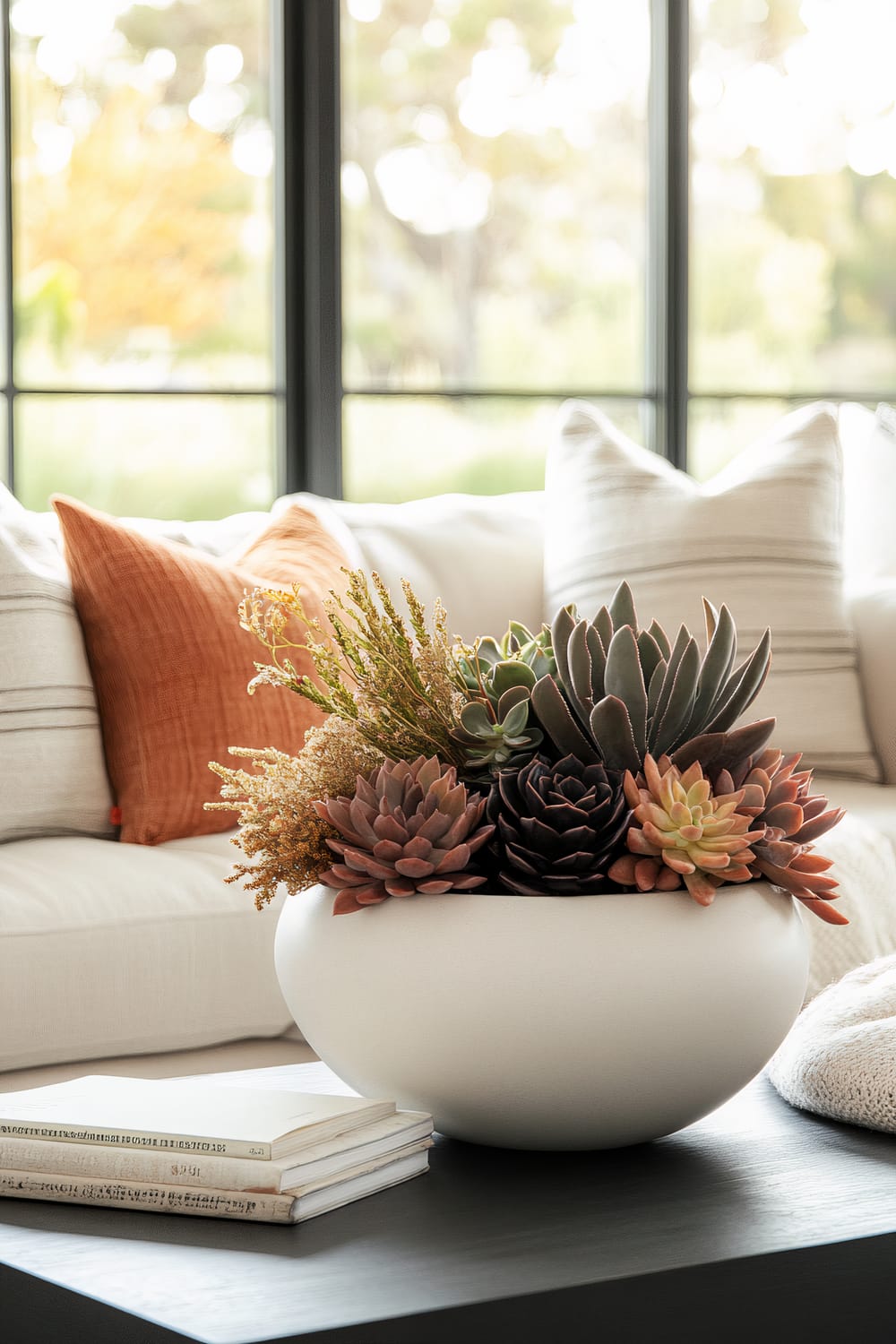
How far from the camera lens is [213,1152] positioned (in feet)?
2.92

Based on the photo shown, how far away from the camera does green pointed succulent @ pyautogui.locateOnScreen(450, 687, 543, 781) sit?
1021 mm

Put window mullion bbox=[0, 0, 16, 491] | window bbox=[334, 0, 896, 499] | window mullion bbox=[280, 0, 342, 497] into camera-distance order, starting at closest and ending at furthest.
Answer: window mullion bbox=[0, 0, 16, 491] < window mullion bbox=[280, 0, 342, 497] < window bbox=[334, 0, 896, 499]

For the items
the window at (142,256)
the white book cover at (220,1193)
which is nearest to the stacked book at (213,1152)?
the white book cover at (220,1193)

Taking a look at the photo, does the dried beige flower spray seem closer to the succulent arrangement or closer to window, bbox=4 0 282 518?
the succulent arrangement

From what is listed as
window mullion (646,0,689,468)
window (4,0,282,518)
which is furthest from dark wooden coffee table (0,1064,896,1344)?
window mullion (646,0,689,468)

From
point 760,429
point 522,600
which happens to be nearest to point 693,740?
point 522,600

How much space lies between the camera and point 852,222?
166 inches

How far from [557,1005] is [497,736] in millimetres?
180

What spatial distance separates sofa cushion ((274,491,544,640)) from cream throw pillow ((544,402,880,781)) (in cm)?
8

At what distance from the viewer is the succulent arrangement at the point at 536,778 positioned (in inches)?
38.2

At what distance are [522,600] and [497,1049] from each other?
188 centimetres

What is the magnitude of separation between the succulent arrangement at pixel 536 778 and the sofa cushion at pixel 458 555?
5.30 ft

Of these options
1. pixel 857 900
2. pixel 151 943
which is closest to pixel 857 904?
pixel 857 900

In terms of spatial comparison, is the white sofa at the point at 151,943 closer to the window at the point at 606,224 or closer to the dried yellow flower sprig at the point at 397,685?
the dried yellow flower sprig at the point at 397,685
